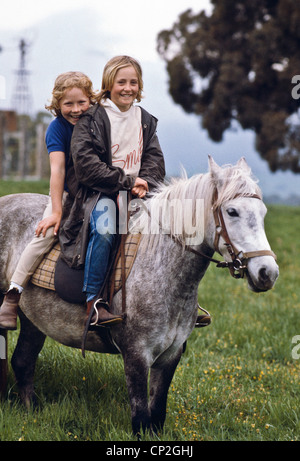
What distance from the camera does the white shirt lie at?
3785mm

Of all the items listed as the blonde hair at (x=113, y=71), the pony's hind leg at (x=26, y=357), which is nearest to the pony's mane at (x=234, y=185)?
the blonde hair at (x=113, y=71)

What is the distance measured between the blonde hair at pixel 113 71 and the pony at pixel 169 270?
2.71 feet

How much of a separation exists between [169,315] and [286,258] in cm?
870

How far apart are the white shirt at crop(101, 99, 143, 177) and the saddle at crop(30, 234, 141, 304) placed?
56 centimetres

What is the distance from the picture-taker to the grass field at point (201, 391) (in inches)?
159

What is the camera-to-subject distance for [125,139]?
3.80 metres

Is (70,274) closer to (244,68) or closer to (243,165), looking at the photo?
(243,165)

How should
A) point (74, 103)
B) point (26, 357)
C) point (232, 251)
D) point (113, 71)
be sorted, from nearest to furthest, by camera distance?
point (232, 251), point (113, 71), point (74, 103), point (26, 357)

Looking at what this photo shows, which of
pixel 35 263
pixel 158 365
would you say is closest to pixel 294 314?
pixel 158 365

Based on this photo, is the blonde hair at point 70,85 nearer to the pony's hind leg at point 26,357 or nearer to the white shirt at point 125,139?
the white shirt at point 125,139

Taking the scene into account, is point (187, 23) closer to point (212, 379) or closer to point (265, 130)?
point (265, 130)

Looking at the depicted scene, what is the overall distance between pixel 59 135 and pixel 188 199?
47.2 inches

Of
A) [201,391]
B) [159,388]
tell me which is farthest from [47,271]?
[201,391]

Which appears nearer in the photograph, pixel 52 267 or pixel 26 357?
pixel 52 267
